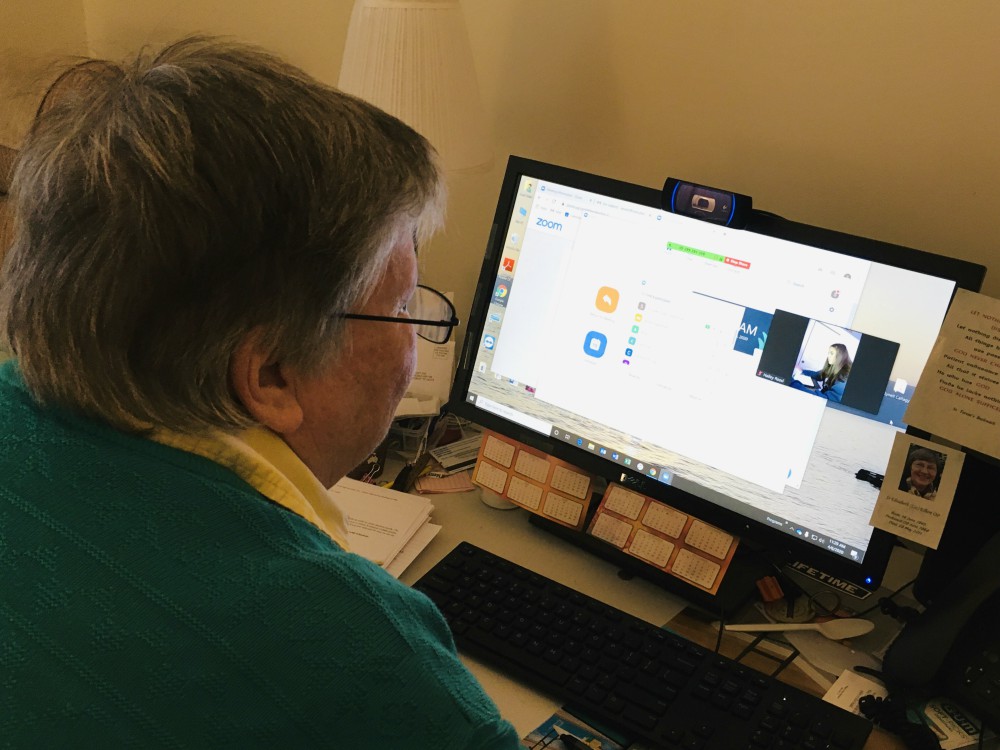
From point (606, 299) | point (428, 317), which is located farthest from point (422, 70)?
point (428, 317)

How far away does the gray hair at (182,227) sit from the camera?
0.62m

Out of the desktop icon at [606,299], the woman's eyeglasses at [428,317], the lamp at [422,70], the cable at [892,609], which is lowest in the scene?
the cable at [892,609]

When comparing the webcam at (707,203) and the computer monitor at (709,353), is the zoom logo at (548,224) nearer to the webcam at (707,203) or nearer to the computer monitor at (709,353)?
the computer monitor at (709,353)

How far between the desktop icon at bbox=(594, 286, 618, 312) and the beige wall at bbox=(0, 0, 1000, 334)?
10.4 inches

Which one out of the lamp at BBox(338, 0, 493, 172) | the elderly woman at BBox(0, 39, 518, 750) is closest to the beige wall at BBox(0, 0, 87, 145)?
the lamp at BBox(338, 0, 493, 172)

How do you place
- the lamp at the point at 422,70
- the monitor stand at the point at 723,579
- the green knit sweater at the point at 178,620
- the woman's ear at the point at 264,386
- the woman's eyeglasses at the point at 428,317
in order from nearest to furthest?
the green knit sweater at the point at 178,620 → the woman's ear at the point at 264,386 → the woman's eyeglasses at the point at 428,317 → the monitor stand at the point at 723,579 → the lamp at the point at 422,70

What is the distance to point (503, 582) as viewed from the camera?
1.14 metres

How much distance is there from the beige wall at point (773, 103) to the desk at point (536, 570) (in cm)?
51

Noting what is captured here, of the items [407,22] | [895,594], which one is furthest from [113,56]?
[895,594]

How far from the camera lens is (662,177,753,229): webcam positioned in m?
1.09

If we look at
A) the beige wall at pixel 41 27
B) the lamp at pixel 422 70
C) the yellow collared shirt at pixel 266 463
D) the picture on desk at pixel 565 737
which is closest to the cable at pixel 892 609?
the picture on desk at pixel 565 737

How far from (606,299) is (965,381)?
44 centimetres

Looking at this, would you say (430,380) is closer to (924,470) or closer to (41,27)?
(924,470)

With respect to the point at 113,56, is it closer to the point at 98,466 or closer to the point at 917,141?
the point at 98,466
